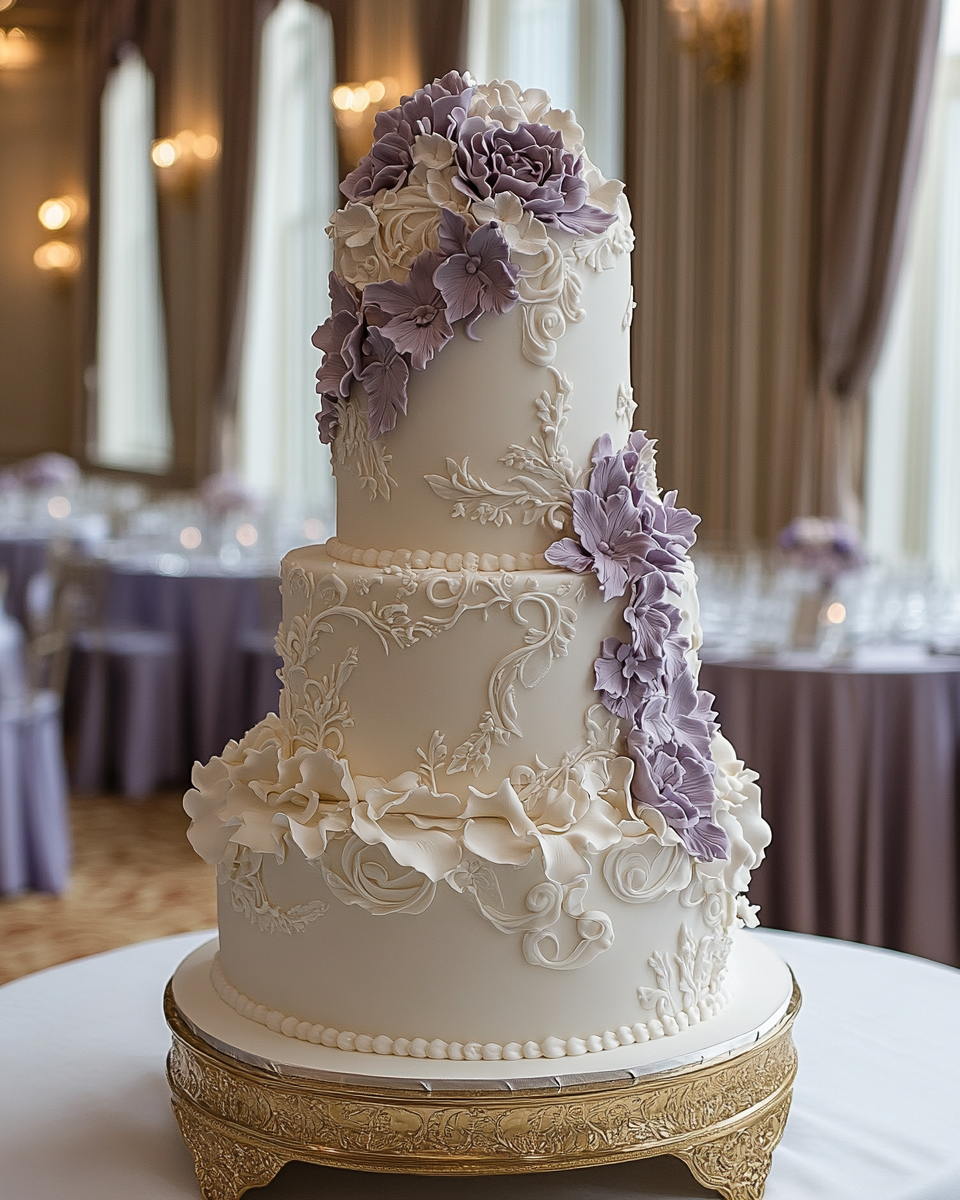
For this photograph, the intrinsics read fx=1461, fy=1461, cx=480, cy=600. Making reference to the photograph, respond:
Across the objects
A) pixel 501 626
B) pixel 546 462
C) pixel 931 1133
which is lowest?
pixel 931 1133

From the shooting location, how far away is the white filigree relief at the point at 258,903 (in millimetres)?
1804

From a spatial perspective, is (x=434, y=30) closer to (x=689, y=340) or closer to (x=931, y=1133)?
A: (x=689, y=340)

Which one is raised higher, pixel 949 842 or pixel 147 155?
pixel 147 155

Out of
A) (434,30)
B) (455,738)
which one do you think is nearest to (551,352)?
(455,738)

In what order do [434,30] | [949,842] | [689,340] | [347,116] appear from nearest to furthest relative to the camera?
[949,842] → [689,340] → [434,30] → [347,116]

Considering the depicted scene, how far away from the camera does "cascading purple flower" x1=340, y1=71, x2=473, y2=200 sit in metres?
1.81

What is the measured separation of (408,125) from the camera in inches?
72.4

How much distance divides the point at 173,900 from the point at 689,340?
3888mm

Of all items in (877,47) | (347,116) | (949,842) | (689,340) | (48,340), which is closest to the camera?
(949,842)

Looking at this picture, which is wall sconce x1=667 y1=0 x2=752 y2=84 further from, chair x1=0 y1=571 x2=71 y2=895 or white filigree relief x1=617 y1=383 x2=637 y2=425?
white filigree relief x1=617 y1=383 x2=637 y2=425

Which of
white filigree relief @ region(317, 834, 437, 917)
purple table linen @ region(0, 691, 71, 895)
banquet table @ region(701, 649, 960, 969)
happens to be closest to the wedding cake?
white filigree relief @ region(317, 834, 437, 917)

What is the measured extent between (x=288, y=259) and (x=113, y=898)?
23.5ft

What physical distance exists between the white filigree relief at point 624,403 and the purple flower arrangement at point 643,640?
78 millimetres

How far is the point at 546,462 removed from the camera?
6.09ft
